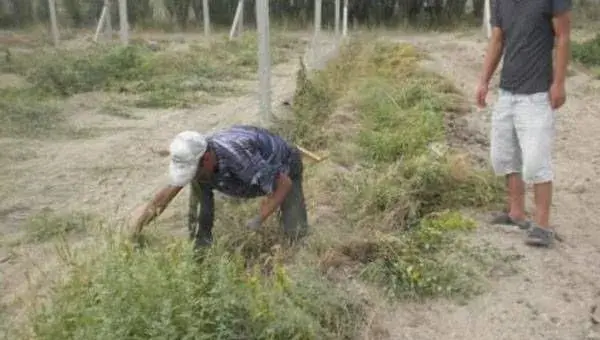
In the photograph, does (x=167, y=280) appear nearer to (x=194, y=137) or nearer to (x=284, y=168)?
(x=194, y=137)

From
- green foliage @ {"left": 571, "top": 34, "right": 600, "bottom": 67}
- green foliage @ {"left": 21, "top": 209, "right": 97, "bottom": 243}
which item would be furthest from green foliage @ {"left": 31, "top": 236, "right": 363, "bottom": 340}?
green foliage @ {"left": 571, "top": 34, "right": 600, "bottom": 67}

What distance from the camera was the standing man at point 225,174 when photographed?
13.0ft

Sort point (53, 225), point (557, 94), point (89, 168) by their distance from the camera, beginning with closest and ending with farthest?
point (557, 94) → point (53, 225) → point (89, 168)

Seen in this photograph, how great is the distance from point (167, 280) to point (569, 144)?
216 inches

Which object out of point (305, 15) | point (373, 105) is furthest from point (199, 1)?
point (373, 105)

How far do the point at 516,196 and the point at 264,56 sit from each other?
3.16m

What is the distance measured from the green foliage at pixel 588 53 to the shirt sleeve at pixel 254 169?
10457 mm

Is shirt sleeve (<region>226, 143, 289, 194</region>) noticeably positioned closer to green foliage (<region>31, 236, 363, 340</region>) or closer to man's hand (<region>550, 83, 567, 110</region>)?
green foliage (<region>31, 236, 363, 340</region>)

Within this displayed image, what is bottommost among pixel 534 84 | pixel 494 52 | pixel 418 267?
pixel 418 267

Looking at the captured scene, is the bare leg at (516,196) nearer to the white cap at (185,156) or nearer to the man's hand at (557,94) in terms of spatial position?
the man's hand at (557,94)

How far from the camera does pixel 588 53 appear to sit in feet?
45.1

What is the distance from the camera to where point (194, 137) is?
3902 millimetres

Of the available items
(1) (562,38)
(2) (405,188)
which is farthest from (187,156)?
(1) (562,38)

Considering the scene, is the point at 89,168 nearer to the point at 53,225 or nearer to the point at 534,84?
the point at 53,225
